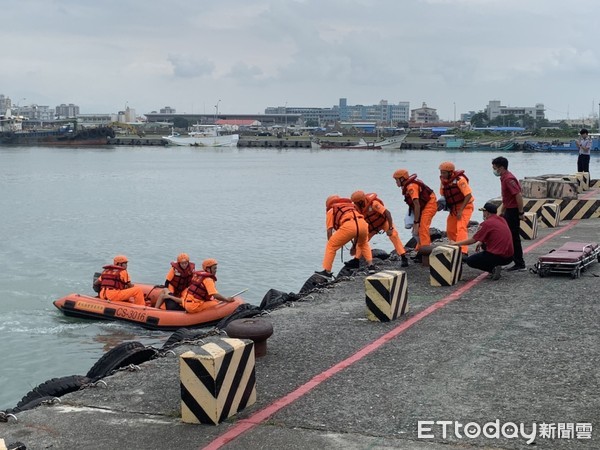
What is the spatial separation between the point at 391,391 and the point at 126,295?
10223mm

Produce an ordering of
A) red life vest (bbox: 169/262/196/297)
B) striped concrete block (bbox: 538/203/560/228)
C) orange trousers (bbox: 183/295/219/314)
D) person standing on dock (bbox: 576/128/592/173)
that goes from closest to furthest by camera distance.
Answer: orange trousers (bbox: 183/295/219/314) < red life vest (bbox: 169/262/196/297) < striped concrete block (bbox: 538/203/560/228) < person standing on dock (bbox: 576/128/592/173)

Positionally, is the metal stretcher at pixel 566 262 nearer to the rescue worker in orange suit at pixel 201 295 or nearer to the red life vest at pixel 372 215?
the red life vest at pixel 372 215

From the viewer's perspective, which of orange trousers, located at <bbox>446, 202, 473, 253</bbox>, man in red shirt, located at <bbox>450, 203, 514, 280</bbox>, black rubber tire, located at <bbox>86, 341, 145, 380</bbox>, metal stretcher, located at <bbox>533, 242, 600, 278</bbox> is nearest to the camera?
black rubber tire, located at <bbox>86, 341, 145, 380</bbox>

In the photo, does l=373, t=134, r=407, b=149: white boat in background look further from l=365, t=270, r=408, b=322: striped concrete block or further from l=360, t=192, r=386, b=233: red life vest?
l=365, t=270, r=408, b=322: striped concrete block

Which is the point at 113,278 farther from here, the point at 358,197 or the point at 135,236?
the point at 135,236

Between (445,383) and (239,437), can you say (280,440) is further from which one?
(445,383)

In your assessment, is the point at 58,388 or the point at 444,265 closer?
the point at 58,388

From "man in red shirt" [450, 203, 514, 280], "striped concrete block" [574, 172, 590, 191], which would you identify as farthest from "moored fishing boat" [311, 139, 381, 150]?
"man in red shirt" [450, 203, 514, 280]

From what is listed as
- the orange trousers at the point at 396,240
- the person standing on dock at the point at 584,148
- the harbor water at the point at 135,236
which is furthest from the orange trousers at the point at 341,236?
the person standing on dock at the point at 584,148

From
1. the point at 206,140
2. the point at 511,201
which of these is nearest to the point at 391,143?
the point at 206,140

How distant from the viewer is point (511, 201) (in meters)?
13.1

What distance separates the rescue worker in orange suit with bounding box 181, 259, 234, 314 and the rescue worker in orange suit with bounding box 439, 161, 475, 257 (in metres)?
4.41

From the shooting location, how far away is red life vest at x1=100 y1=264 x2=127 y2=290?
1669 centimetres

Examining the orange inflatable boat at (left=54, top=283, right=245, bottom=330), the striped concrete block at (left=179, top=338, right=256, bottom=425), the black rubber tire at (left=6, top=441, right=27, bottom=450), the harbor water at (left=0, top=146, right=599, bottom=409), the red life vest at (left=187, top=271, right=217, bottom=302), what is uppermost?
the striped concrete block at (left=179, top=338, right=256, bottom=425)
